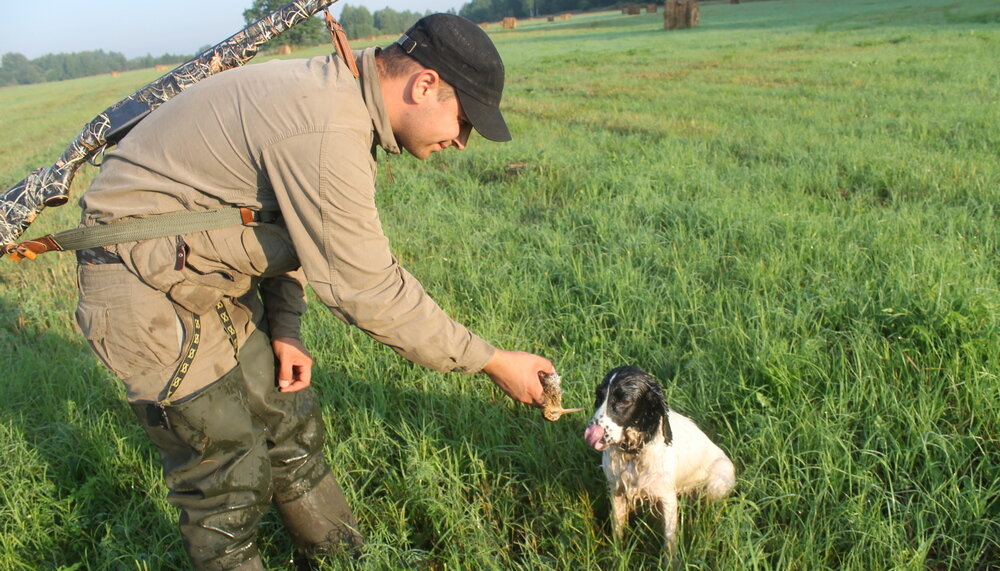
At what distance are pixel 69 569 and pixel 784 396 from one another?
10.0ft

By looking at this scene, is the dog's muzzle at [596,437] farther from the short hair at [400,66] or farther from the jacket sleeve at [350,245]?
the short hair at [400,66]

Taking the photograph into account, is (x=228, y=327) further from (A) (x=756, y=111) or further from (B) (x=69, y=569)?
(A) (x=756, y=111)

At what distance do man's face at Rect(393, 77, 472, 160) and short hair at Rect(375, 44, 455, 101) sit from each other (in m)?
0.02

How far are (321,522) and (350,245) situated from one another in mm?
1375

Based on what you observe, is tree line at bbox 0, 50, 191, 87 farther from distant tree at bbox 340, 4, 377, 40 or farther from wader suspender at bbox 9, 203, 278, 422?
wader suspender at bbox 9, 203, 278, 422

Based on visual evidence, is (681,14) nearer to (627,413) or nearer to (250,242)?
(627,413)

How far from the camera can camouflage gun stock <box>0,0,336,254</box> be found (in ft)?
7.72

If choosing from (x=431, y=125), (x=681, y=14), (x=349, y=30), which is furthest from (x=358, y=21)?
(x=431, y=125)

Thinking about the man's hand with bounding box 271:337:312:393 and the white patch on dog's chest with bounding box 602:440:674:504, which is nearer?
the white patch on dog's chest with bounding box 602:440:674:504

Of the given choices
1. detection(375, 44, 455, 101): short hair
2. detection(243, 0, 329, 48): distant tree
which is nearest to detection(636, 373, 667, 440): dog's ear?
detection(375, 44, 455, 101): short hair

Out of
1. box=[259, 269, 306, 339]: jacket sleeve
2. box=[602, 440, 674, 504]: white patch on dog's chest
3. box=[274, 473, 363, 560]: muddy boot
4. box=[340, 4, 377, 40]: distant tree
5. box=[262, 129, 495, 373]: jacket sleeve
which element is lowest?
box=[274, 473, 363, 560]: muddy boot

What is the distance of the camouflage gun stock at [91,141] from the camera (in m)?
2.35

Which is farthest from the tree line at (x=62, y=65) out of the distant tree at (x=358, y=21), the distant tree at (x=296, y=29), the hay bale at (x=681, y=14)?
the distant tree at (x=296, y=29)

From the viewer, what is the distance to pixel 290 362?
2701mm
